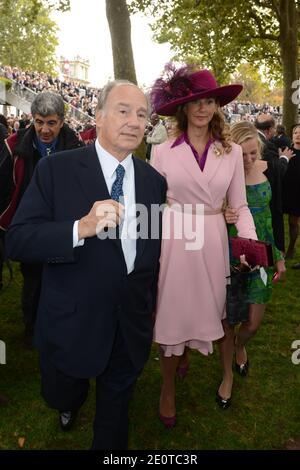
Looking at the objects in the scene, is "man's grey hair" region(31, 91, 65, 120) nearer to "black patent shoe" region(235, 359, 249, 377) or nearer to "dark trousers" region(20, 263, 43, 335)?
"dark trousers" region(20, 263, 43, 335)

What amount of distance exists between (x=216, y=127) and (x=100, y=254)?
1.44 metres

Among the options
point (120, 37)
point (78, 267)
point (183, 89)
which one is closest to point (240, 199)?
point (183, 89)

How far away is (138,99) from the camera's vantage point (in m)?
2.18

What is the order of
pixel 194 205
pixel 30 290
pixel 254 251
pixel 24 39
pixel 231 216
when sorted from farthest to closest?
pixel 24 39 → pixel 30 290 → pixel 231 216 → pixel 194 205 → pixel 254 251

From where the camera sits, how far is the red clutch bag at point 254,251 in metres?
2.82

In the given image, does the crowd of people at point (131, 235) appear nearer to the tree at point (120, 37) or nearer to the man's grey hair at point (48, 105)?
the man's grey hair at point (48, 105)

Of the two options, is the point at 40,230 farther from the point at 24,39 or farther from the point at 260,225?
the point at 24,39

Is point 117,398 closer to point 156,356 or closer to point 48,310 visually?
point 48,310

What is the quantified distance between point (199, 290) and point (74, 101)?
29070mm

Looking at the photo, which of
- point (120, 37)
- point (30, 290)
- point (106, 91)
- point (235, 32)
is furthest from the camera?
point (235, 32)

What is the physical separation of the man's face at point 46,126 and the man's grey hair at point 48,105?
0.03 meters

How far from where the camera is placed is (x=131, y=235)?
2.30 meters

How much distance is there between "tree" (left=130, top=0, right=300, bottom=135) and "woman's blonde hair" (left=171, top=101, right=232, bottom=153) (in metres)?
13.2
